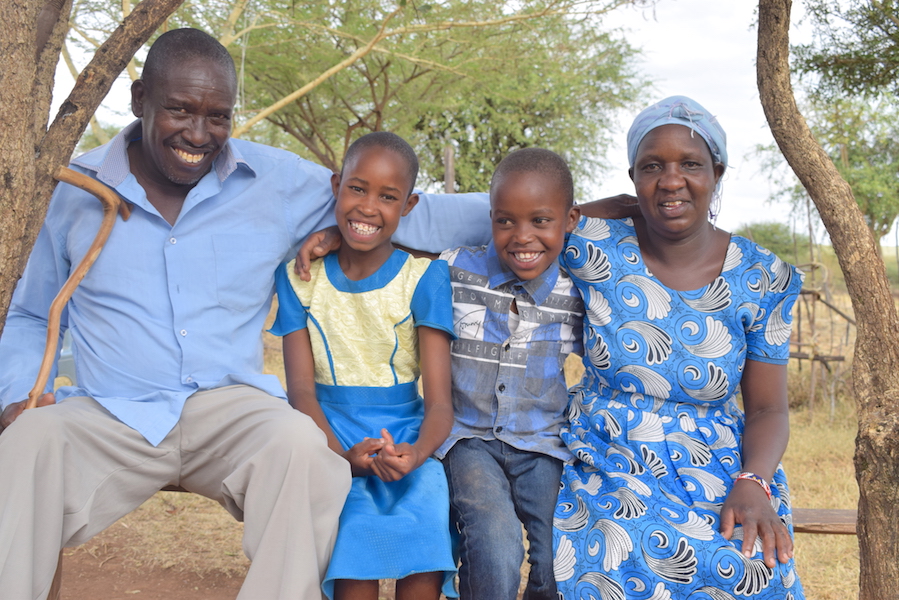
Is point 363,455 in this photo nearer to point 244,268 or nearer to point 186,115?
point 244,268

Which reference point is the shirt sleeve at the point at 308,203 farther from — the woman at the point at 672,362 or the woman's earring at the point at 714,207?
the woman's earring at the point at 714,207

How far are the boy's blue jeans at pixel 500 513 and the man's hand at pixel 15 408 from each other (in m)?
1.22

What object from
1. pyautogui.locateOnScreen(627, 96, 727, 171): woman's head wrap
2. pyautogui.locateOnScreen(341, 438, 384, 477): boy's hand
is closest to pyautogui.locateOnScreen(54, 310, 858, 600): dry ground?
pyautogui.locateOnScreen(341, 438, 384, 477): boy's hand

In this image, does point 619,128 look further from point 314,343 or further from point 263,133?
point 314,343

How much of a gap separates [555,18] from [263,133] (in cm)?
659

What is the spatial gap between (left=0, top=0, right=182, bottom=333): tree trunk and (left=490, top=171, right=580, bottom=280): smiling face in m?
1.16

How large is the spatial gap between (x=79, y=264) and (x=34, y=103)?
0.53m

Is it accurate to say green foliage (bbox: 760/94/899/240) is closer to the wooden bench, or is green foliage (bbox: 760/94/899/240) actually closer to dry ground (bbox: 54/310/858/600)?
dry ground (bbox: 54/310/858/600)

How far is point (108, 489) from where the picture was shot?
2.32 meters

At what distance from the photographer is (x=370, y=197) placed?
257 cm

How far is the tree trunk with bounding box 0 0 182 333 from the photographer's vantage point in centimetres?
202

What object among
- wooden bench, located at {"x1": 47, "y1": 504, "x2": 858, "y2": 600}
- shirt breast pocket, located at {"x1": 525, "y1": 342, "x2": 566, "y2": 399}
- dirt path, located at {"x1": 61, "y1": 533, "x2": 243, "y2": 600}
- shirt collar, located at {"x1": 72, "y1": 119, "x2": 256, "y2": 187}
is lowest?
dirt path, located at {"x1": 61, "y1": 533, "x2": 243, "y2": 600}

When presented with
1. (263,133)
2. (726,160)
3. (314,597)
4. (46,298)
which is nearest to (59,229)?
(46,298)

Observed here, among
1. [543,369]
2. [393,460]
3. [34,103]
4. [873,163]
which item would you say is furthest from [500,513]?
[873,163]
